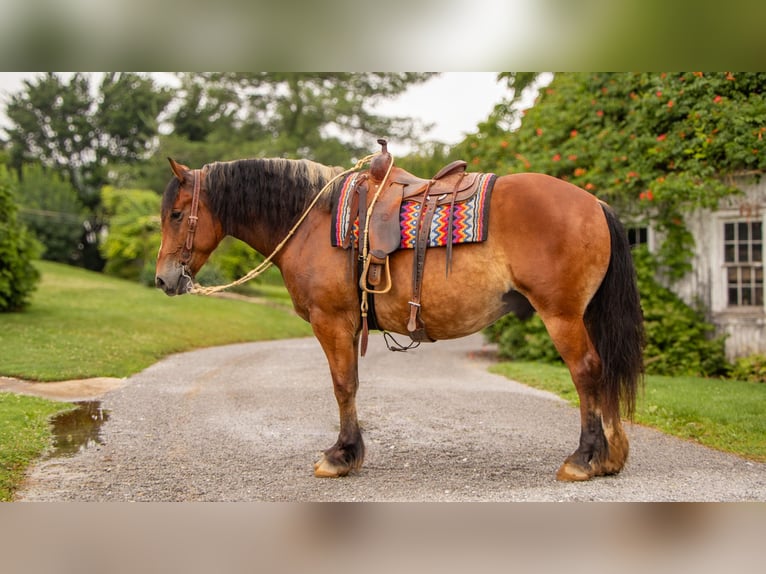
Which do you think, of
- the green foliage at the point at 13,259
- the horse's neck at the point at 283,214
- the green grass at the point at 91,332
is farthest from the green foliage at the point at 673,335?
the green foliage at the point at 13,259

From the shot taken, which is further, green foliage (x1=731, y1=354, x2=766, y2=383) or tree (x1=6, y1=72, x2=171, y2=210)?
tree (x1=6, y1=72, x2=171, y2=210)

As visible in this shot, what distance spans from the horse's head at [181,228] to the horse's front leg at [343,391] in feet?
3.40

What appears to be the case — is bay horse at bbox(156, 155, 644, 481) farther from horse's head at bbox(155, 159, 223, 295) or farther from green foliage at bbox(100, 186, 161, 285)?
green foliage at bbox(100, 186, 161, 285)

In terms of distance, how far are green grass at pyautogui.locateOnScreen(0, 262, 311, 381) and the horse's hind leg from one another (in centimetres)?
650

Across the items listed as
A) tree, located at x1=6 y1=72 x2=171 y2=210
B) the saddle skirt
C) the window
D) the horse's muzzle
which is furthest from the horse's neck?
tree, located at x1=6 y1=72 x2=171 y2=210

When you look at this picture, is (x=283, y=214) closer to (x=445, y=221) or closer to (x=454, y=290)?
(x=445, y=221)

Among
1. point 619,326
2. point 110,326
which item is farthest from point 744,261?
point 110,326

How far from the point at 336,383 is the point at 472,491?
1.19 m

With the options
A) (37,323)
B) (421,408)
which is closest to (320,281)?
(421,408)

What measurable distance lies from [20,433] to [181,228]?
2464mm

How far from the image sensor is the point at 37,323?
11.2 metres

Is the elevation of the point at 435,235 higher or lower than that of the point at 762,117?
lower

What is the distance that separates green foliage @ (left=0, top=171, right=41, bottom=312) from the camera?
11414mm
